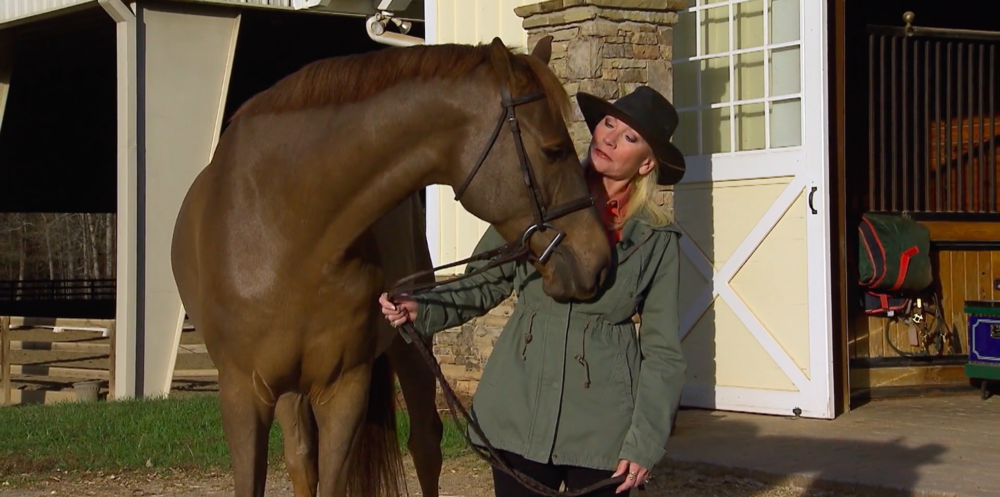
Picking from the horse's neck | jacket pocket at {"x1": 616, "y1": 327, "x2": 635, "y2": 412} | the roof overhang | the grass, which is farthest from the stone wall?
the roof overhang

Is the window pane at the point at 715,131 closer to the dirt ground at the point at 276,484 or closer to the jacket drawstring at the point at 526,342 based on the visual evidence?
the dirt ground at the point at 276,484

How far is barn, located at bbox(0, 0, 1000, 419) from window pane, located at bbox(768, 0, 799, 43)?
0.01 meters

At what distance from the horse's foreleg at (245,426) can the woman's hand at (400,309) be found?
593 millimetres

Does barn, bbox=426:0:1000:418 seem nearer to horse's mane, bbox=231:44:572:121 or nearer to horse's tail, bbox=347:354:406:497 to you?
horse's tail, bbox=347:354:406:497

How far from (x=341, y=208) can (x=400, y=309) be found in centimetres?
34

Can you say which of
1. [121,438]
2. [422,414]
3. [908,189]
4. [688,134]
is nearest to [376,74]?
[422,414]

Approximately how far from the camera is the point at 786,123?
7.11 meters

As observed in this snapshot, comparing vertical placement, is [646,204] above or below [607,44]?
below

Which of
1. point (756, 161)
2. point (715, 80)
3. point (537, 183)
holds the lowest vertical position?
point (537, 183)

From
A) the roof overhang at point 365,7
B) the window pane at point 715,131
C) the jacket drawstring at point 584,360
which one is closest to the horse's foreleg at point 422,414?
the jacket drawstring at point 584,360

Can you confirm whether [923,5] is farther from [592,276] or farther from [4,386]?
[4,386]

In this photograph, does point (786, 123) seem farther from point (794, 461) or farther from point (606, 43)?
point (794, 461)

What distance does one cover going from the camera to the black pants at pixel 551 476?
9.64ft

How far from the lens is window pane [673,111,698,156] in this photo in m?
7.48
